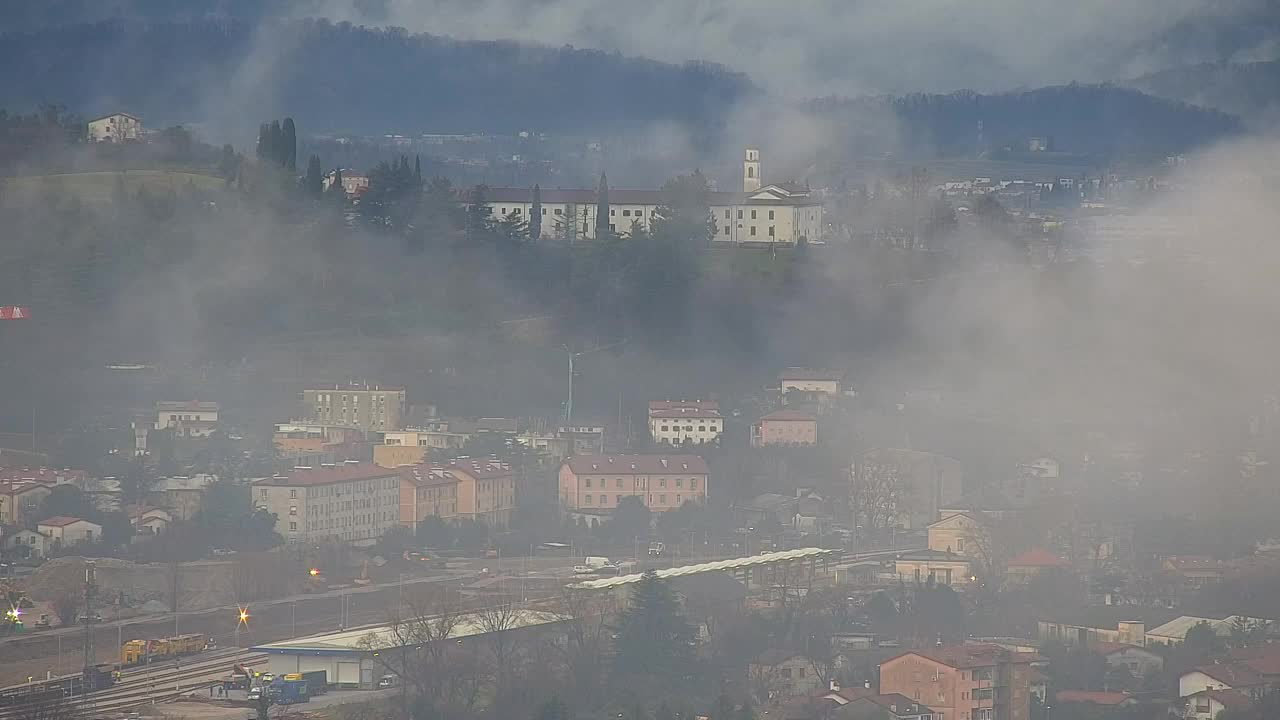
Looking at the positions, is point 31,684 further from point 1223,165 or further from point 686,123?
point 686,123

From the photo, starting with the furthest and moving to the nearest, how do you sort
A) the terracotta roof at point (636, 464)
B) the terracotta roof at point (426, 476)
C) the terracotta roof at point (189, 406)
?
1. the terracotta roof at point (189, 406)
2. the terracotta roof at point (636, 464)
3. the terracotta roof at point (426, 476)

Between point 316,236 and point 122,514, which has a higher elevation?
point 316,236

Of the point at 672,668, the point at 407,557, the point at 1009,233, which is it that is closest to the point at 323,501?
the point at 407,557

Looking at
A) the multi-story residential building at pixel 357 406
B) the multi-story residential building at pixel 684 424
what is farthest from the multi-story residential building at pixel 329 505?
the multi-story residential building at pixel 684 424

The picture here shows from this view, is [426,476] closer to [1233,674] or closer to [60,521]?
[60,521]

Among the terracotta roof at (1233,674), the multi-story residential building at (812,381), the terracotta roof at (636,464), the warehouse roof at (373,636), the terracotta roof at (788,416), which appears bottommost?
the terracotta roof at (1233,674)

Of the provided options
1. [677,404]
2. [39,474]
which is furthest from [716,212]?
[39,474]

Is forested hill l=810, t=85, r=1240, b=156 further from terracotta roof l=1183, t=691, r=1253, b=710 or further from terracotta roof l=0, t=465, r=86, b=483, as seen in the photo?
terracotta roof l=1183, t=691, r=1253, b=710

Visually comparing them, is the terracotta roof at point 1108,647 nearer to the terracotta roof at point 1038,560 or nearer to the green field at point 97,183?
the terracotta roof at point 1038,560
